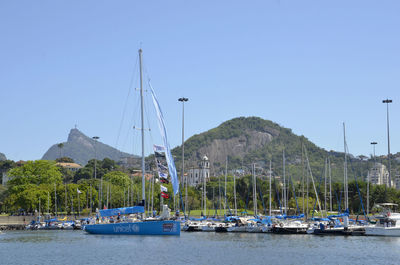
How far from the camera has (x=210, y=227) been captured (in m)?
83.1

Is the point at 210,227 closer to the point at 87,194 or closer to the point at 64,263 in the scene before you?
the point at 64,263

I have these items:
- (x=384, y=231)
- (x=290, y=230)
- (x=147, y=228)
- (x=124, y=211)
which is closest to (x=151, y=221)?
(x=147, y=228)

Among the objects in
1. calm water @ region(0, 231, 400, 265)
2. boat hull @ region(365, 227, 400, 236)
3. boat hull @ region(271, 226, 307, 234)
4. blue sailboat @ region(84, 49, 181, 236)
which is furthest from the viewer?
boat hull @ region(271, 226, 307, 234)

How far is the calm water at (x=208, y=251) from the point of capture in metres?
45.1

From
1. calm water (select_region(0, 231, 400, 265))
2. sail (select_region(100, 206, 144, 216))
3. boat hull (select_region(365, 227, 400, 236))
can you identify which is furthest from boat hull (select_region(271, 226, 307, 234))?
sail (select_region(100, 206, 144, 216))

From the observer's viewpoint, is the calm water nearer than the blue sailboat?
Yes

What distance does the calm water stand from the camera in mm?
45094

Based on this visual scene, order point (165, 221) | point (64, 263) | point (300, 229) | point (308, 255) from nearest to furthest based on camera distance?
point (64, 263)
point (308, 255)
point (165, 221)
point (300, 229)

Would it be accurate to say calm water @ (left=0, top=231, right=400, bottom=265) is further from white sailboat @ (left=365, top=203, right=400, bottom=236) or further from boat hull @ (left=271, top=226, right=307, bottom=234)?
boat hull @ (left=271, top=226, right=307, bottom=234)

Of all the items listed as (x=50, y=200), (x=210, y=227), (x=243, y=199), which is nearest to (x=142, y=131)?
(x=210, y=227)

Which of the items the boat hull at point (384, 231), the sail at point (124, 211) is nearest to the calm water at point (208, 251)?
the boat hull at point (384, 231)

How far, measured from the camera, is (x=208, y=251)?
51812 millimetres

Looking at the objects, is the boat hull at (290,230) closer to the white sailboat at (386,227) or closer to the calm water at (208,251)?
the calm water at (208,251)

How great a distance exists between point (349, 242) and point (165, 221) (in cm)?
2004
